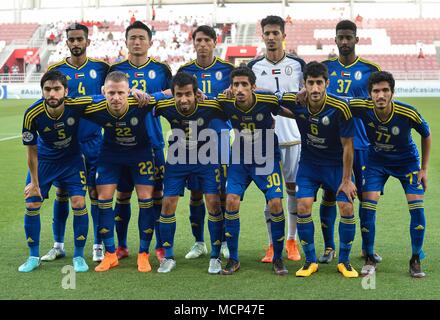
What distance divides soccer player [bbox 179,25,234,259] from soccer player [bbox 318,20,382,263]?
3.05 feet

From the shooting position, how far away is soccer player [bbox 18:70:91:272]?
565 centimetres

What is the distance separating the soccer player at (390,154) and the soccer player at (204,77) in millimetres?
1304

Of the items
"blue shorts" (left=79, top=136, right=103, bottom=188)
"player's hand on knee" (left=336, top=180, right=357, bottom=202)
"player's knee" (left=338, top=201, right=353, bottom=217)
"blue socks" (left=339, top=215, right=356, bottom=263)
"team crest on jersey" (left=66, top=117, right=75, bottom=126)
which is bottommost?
"blue socks" (left=339, top=215, right=356, bottom=263)

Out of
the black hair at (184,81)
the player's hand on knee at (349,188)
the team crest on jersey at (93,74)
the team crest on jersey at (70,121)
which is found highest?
the team crest on jersey at (93,74)

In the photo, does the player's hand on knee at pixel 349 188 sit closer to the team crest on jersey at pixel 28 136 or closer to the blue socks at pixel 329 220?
the blue socks at pixel 329 220

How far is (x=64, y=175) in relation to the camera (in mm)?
5898

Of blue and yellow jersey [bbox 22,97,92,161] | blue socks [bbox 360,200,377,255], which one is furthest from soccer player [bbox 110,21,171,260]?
blue socks [bbox 360,200,377,255]

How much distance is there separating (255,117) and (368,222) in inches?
52.0

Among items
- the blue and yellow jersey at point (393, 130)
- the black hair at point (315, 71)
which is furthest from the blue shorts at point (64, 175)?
the blue and yellow jersey at point (393, 130)

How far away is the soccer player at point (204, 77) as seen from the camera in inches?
245

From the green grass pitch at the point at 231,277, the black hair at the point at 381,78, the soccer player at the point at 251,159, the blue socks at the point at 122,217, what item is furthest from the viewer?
the blue socks at the point at 122,217

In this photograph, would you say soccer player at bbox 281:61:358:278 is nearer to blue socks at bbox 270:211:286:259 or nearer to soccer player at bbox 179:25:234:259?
blue socks at bbox 270:211:286:259

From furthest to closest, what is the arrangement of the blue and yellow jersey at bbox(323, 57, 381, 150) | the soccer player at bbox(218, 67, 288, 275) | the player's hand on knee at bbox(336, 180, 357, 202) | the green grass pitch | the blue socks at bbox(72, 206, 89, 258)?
the blue and yellow jersey at bbox(323, 57, 381, 150) < the blue socks at bbox(72, 206, 89, 258) < the soccer player at bbox(218, 67, 288, 275) < the player's hand on knee at bbox(336, 180, 357, 202) < the green grass pitch

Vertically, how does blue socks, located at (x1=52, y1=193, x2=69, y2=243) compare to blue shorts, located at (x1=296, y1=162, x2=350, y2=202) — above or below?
below
